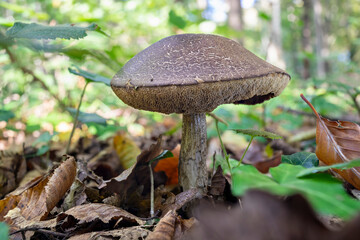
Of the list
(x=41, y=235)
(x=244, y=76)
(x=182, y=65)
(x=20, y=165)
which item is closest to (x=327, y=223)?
(x=244, y=76)

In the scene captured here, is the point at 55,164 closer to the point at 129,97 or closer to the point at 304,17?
the point at 129,97

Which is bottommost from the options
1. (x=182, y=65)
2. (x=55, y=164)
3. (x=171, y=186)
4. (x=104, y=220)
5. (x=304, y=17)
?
(x=171, y=186)

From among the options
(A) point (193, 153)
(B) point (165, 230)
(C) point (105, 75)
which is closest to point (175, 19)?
(C) point (105, 75)

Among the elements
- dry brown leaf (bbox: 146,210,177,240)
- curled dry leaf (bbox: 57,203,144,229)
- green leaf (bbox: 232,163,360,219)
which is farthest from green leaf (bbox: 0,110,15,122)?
green leaf (bbox: 232,163,360,219)

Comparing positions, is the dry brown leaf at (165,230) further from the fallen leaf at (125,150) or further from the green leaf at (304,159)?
the fallen leaf at (125,150)

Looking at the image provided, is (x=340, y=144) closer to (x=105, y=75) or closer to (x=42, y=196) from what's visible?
(x=42, y=196)

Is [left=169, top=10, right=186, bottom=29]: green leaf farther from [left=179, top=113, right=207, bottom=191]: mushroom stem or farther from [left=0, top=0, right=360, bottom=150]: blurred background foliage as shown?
[left=179, top=113, right=207, bottom=191]: mushroom stem

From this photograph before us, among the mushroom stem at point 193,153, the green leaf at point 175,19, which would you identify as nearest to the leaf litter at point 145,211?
the mushroom stem at point 193,153
